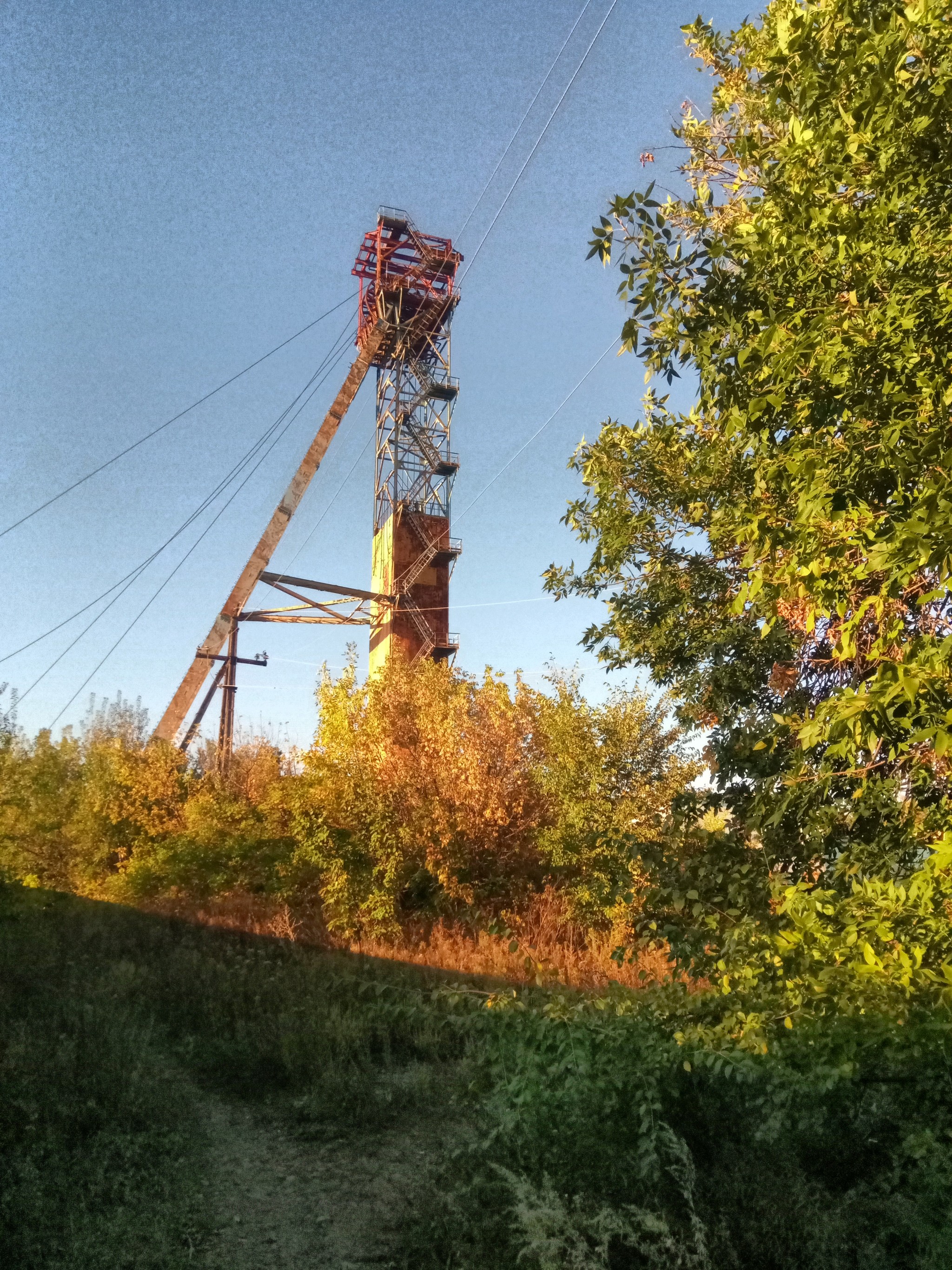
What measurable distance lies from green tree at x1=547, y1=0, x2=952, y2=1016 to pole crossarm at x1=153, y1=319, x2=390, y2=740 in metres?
20.9

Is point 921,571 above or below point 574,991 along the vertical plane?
above

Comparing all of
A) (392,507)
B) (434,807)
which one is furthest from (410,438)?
(434,807)

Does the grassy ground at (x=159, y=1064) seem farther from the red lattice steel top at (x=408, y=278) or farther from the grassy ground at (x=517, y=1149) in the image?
the red lattice steel top at (x=408, y=278)

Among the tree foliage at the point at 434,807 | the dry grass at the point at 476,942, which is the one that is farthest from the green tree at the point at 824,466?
the tree foliage at the point at 434,807

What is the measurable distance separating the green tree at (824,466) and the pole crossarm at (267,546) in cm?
2091

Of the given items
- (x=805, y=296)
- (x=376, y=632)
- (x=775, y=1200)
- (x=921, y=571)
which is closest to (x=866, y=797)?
(x=921, y=571)

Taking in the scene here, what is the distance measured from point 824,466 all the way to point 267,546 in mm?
24454

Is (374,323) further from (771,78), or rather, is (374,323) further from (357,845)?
(771,78)

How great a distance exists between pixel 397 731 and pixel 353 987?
5848mm

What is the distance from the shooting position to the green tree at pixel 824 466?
12.2ft

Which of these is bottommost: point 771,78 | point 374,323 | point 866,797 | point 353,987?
point 353,987

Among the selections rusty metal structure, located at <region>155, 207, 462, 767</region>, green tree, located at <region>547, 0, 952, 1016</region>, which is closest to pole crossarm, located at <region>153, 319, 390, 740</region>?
rusty metal structure, located at <region>155, 207, 462, 767</region>

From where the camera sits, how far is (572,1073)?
17.7ft

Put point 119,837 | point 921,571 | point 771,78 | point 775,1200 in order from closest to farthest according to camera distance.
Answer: point 771,78, point 775,1200, point 921,571, point 119,837
